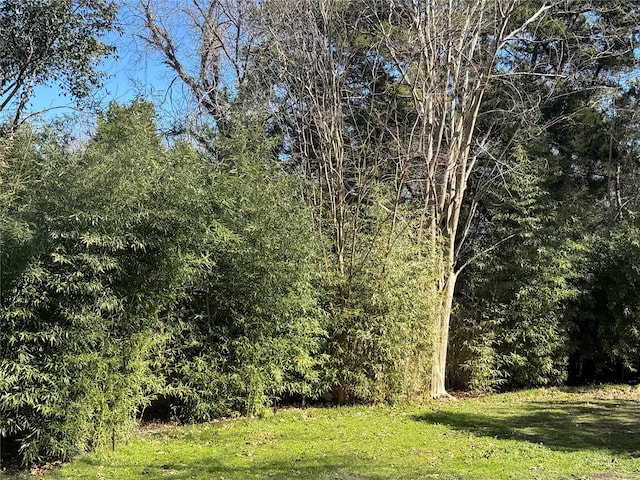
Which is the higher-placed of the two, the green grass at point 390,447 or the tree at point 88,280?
the tree at point 88,280

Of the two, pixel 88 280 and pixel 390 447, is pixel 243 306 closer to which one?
pixel 88 280

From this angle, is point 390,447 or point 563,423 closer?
point 390,447

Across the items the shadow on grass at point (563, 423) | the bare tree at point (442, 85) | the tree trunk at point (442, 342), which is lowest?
the shadow on grass at point (563, 423)

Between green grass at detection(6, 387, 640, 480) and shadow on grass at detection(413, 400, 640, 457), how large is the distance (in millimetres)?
11

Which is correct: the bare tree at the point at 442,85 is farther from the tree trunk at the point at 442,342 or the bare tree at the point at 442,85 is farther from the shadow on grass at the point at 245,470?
the shadow on grass at the point at 245,470

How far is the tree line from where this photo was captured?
14.3ft

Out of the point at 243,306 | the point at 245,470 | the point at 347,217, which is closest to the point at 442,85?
the point at 347,217

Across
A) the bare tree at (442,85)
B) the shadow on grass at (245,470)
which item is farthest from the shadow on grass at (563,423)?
the shadow on grass at (245,470)

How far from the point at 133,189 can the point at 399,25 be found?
5.51 meters

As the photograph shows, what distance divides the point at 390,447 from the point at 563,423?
2.44 metres

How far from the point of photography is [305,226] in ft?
21.8

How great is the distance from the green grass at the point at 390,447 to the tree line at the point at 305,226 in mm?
368

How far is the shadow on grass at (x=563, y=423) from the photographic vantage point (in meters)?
5.23

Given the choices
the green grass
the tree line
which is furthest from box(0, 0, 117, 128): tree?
the green grass
